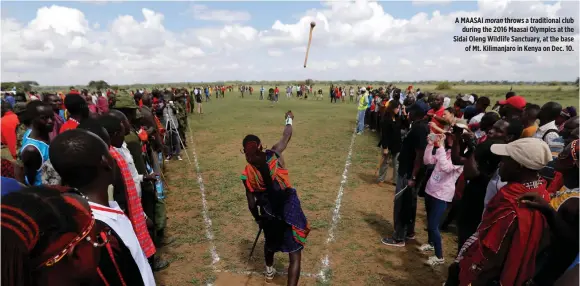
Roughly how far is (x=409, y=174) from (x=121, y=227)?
4.50m

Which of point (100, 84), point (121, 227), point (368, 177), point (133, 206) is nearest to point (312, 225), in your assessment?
point (368, 177)

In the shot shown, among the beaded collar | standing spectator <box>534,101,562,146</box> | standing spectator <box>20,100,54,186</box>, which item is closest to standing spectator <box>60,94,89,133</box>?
standing spectator <box>20,100,54,186</box>

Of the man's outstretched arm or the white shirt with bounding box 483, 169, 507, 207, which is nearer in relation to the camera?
the white shirt with bounding box 483, 169, 507, 207

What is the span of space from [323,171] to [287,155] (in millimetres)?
2324

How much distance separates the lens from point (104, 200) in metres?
2.00

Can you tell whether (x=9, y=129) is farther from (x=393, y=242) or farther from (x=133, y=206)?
(x=393, y=242)

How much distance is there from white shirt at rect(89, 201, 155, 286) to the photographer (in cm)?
891

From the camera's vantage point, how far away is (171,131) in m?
10.9

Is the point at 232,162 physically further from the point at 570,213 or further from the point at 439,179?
the point at 570,213

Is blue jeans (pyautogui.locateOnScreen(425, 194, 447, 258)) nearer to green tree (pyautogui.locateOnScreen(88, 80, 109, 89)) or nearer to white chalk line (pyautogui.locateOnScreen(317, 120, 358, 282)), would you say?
white chalk line (pyautogui.locateOnScreen(317, 120, 358, 282))

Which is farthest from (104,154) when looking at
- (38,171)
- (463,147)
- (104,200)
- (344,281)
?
(463,147)

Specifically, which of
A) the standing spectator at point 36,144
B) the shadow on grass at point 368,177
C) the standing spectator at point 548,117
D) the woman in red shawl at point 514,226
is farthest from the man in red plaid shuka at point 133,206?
the shadow on grass at point 368,177

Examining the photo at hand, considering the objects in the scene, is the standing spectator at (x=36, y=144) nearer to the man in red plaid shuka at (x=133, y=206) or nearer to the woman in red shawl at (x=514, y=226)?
the man in red plaid shuka at (x=133, y=206)

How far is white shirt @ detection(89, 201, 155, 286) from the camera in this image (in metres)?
1.87
